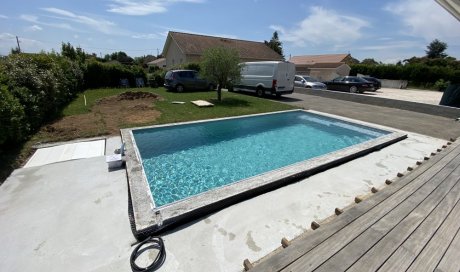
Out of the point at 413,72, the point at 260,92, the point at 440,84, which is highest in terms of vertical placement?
the point at 413,72

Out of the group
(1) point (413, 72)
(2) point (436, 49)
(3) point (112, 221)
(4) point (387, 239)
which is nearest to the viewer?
(4) point (387, 239)

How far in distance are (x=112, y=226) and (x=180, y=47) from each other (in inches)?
1085

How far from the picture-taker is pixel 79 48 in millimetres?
24281

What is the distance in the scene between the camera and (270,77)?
49.5ft

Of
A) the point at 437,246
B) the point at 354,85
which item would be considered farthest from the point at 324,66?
the point at 437,246

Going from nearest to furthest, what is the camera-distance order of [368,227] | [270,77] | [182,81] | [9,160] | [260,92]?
[368,227] → [9,160] → [270,77] → [260,92] → [182,81]

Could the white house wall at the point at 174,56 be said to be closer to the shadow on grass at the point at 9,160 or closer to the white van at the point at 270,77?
the white van at the point at 270,77

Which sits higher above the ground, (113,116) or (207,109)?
(207,109)

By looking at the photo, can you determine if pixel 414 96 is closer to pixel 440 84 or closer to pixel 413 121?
pixel 440 84

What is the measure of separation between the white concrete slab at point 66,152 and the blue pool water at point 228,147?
118 centimetres

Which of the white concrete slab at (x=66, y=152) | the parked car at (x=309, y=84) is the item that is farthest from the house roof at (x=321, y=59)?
the white concrete slab at (x=66, y=152)

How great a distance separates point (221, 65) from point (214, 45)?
761 inches

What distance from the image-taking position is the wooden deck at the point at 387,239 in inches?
81.7

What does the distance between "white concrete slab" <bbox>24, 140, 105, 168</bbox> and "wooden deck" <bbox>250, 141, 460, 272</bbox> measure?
218 inches
